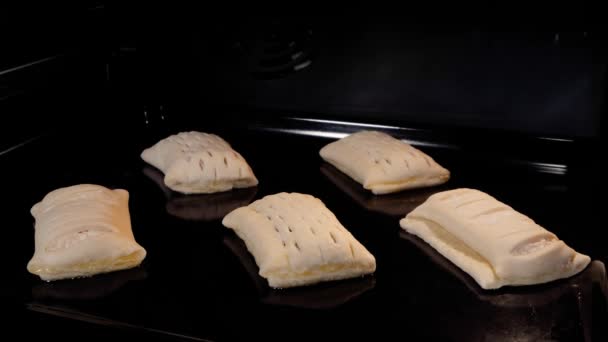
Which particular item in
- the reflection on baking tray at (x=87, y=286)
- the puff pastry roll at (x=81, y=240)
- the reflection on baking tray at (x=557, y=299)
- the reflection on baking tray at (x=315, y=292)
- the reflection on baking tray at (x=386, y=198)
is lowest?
the reflection on baking tray at (x=557, y=299)

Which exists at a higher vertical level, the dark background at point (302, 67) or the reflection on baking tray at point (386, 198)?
the dark background at point (302, 67)

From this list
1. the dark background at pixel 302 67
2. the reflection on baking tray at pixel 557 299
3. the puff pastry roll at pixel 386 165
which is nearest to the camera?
the reflection on baking tray at pixel 557 299

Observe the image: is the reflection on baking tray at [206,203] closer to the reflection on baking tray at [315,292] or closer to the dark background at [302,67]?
the reflection on baking tray at [315,292]

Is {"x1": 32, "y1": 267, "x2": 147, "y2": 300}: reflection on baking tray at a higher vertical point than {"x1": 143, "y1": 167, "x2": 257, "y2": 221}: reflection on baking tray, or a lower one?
lower

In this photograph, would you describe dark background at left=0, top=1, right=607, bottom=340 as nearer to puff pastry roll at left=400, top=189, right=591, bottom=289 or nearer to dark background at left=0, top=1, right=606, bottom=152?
dark background at left=0, top=1, right=606, bottom=152

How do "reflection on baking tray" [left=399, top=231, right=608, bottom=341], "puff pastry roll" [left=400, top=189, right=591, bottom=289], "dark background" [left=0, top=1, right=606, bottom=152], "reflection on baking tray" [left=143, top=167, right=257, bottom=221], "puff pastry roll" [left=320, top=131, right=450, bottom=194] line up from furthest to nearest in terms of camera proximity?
"dark background" [left=0, top=1, right=606, bottom=152] → "puff pastry roll" [left=320, top=131, right=450, bottom=194] → "reflection on baking tray" [left=143, top=167, right=257, bottom=221] → "puff pastry roll" [left=400, top=189, right=591, bottom=289] → "reflection on baking tray" [left=399, top=231, right=608, bottom=341]

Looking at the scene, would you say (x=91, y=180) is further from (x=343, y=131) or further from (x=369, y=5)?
(x=369, y=5)

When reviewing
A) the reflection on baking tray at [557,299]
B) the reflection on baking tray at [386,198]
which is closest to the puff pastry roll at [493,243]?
the reflection on baking tray at [557,299]

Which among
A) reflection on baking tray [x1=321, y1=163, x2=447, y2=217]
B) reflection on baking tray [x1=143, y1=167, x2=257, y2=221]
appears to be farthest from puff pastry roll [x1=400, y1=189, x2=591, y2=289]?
reflection on baking tray [x1=143, y1=167, x2=257, y2=221]

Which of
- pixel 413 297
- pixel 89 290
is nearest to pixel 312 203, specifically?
pixel 413 297
